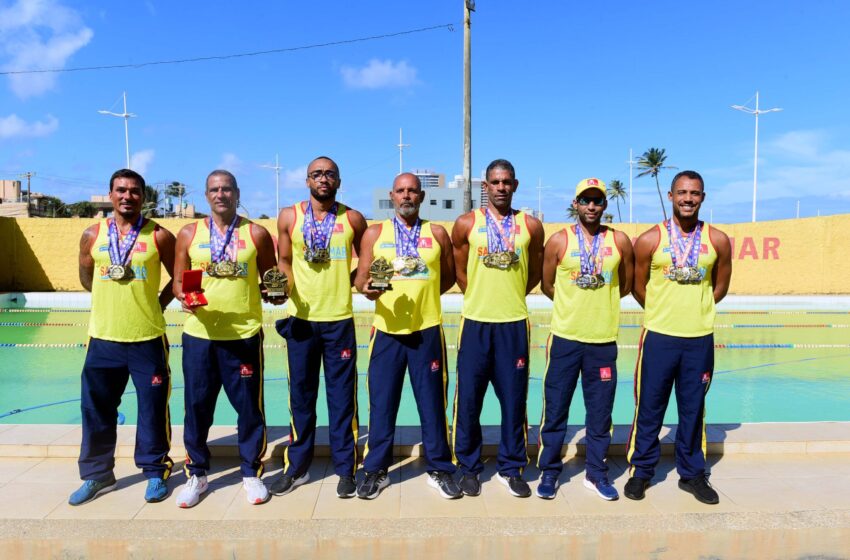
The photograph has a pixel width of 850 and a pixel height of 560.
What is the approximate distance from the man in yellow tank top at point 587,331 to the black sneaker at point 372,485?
923 mm

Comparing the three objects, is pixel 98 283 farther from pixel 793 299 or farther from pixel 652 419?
pixel 793 299

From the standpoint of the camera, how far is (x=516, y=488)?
339 cm

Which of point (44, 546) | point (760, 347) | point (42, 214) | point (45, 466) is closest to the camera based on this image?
point (44, 546)

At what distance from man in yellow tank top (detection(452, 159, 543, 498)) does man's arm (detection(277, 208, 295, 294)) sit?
0.98 meters

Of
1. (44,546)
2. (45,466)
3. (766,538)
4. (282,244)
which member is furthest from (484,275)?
(45,466)

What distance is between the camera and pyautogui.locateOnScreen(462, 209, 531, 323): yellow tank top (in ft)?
11.1

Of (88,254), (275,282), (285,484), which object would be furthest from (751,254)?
(88,254)

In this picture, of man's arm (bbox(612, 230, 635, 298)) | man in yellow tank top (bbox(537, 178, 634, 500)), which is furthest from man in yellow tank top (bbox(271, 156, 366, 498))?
man's arm (bbox(612, 230, 635, 298))

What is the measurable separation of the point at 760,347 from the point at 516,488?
26.6 feet

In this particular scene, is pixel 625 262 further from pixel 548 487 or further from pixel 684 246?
pixel 548 487

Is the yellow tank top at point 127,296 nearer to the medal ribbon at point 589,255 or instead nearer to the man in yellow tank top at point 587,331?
the man in yellow tank top at point 587,331

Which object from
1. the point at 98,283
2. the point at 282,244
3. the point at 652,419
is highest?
the point at 282,244

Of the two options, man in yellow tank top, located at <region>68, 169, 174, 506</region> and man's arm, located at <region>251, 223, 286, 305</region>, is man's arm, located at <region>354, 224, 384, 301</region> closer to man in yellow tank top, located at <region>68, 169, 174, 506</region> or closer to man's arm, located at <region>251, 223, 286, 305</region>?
man's arm, located at <region>251, 223, 286, 305</region>

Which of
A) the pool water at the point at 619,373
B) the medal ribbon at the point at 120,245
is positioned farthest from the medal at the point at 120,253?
the pool water at the point at 619,373
